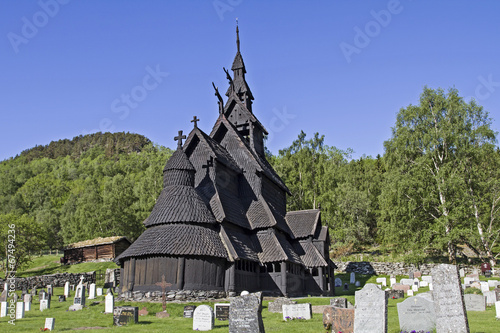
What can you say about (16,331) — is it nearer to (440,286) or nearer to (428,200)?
(440,286)

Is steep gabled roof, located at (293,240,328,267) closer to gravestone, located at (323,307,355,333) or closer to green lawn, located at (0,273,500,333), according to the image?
green lawn, located at (0,273,500,333)

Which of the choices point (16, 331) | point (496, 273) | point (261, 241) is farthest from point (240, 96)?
point (16, 331)

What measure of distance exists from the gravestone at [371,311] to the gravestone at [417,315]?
1.38m

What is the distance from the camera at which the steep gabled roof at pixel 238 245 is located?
81.3 feet

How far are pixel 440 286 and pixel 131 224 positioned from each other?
49.4m

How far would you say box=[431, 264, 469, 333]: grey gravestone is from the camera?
32.6 ft

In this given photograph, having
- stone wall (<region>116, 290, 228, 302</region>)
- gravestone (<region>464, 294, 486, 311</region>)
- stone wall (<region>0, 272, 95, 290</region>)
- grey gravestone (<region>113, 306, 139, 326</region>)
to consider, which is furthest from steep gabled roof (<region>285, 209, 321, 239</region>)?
grey gravestone (<region>113, 306, 139, 326</region>)

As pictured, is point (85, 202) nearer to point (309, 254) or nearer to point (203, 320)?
point (309, 254)

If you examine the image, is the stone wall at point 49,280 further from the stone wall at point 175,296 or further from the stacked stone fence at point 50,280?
the stone wall at point 175,296

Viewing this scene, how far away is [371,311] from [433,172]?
27.5m

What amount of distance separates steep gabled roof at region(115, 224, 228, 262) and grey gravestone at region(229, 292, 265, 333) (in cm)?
1060

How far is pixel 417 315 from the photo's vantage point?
11461mm

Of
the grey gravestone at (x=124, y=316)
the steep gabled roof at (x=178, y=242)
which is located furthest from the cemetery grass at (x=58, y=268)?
the grey gravestone at (x=124, y=316)

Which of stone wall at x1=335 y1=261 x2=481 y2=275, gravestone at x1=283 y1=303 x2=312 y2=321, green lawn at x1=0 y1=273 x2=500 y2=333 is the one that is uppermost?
stone wall at x1=335 y1=261 x2=481 y2=275
